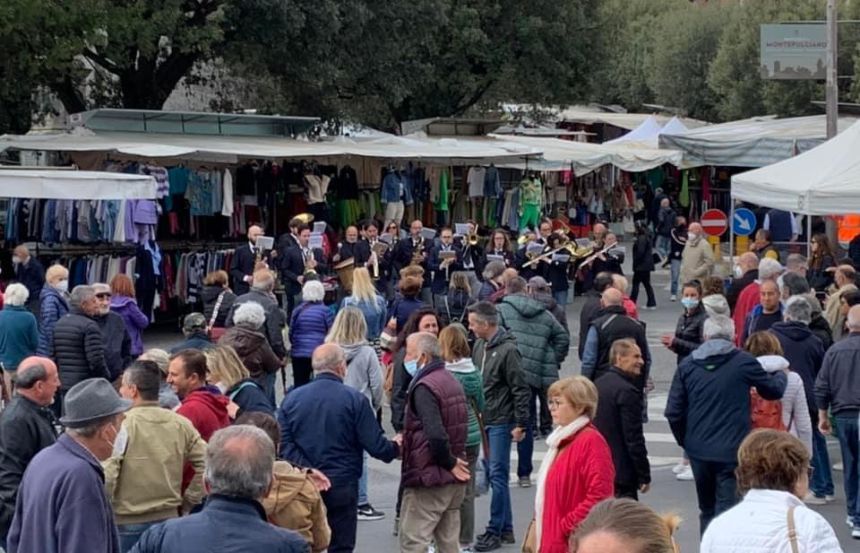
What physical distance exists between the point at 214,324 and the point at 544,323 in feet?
13.4

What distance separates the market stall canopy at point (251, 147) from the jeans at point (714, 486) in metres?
12.7

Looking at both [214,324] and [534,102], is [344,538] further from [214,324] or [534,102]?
[534,102]

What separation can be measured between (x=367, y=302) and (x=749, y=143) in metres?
15.3

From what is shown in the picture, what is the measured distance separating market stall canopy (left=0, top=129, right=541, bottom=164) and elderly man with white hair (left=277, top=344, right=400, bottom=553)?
12957mm

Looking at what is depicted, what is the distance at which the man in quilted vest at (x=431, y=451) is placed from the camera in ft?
29.2

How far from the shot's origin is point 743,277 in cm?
1634

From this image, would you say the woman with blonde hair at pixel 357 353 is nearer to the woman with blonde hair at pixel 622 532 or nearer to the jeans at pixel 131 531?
the jeans at pixel 131 531

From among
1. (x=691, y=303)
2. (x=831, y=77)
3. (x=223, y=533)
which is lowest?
(x=691, y=303)

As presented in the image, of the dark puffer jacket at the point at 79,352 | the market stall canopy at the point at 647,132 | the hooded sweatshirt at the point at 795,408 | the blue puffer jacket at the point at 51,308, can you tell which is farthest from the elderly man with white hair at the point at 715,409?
the market stall canopy at the point at 647,132

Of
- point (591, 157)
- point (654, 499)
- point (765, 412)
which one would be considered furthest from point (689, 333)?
point (591, 157)

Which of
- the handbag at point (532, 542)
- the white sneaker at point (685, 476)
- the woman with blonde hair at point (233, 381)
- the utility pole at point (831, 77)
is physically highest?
the utility pole at point (831, 77)

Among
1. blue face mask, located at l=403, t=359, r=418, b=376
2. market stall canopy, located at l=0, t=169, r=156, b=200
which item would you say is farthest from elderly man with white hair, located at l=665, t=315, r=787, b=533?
market stall canopy, located at l=0, t=169, r=156, b=200

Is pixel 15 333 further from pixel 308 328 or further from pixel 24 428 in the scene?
pixel 24 428

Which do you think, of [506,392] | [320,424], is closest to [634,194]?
[506,392]
